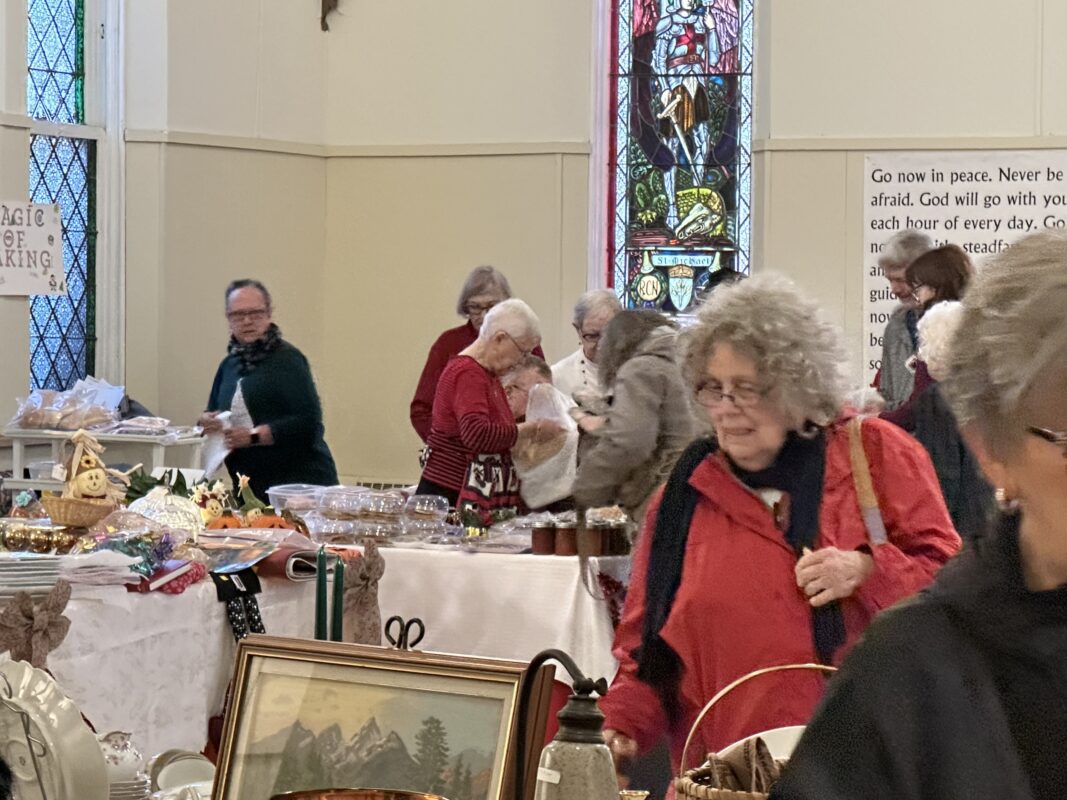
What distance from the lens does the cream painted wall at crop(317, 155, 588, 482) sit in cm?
887

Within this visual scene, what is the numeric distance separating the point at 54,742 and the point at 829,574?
149 cm

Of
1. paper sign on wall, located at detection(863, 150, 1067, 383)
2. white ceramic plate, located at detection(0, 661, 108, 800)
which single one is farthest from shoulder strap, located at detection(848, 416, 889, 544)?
paper sign on wall, located at detection(863, 150, 1067, 383)

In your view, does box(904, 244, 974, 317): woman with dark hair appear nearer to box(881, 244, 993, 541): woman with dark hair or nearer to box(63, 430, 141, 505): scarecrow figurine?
box(881, 244, 993, 541): woman with dark hair

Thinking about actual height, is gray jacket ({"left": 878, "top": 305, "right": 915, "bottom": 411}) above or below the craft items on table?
above

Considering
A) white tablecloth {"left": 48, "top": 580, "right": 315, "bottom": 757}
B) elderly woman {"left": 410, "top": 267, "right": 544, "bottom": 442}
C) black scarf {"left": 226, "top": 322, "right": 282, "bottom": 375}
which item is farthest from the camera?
elderly woman {"left": 410, "top": 267, "right": 544, "bottom": 442}

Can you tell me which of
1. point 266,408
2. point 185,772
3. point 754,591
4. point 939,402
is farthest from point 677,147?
point 185,772

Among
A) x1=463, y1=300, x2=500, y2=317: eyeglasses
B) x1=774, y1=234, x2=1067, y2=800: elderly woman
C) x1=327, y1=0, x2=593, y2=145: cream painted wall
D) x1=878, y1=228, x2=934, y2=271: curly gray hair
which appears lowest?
x1=774, y1=234, x2=1067, y2=800: elderly woman

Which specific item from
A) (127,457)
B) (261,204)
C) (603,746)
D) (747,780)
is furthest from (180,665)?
(261,204)

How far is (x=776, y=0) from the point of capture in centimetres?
851

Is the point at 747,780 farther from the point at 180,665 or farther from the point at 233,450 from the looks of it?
the point at 233,450

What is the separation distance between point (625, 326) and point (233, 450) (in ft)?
6.19

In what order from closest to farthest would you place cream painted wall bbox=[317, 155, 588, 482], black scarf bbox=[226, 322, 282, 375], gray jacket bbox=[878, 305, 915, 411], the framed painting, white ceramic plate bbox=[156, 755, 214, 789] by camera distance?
the framed painting < white ceramic plate bbox=[156, 755, 214, 789] < black scarf bbox=[226, 322, 282, 375] < gray jacket bbox=[878, 305, 915, 411] < cream painted wall bbox=[317, 155, 588, 482]

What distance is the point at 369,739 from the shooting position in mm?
1564

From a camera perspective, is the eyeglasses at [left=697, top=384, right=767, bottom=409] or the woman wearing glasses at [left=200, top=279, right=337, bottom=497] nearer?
the eyeglasses at [left=697, top=384, right=767, bottom=409]
